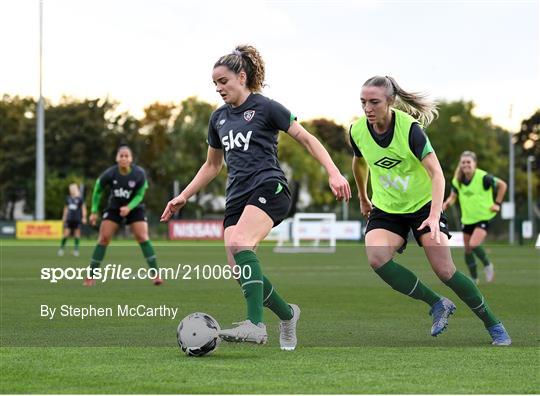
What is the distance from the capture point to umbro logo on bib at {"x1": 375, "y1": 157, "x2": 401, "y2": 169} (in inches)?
328

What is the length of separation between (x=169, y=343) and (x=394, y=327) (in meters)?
2.58

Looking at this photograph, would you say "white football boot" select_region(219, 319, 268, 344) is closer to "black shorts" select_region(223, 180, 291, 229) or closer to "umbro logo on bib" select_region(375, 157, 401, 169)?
"black shorts" select_region(223, 180, 291, 229)

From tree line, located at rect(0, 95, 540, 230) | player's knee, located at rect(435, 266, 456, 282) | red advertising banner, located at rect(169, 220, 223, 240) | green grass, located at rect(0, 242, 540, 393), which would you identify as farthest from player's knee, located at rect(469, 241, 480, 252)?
tree line, located at rect(0, 95, 540, 230)

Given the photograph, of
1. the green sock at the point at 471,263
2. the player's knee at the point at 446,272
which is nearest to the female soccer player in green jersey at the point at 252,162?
the player's knee at the point at 446,272

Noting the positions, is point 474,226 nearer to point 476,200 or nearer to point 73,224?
point 476,200

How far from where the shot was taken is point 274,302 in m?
8.02

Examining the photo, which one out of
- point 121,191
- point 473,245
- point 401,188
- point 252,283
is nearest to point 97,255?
point 121,191

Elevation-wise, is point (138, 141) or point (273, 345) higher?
point (138, 141)

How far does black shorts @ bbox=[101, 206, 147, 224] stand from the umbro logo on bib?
875cm

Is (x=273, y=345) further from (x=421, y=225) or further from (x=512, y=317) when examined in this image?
(x=512, y=317)

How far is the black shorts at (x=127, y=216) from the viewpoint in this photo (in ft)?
54.2

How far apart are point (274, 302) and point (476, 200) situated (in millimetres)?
10127

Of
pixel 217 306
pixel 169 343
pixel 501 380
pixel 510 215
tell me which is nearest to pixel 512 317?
pixel 217 306

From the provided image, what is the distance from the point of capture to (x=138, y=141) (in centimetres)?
8238
